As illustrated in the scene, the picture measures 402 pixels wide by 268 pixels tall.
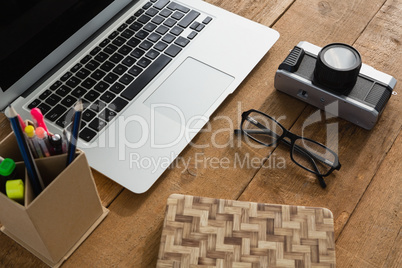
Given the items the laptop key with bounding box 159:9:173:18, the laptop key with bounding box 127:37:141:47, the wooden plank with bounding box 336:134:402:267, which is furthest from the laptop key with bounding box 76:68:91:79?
the wooden plank with bounding box 336:134:402:267

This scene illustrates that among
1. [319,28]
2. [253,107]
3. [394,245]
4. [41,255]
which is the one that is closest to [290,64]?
[253,107]

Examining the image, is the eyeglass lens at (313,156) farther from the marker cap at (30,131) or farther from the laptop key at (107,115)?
the marker cap at (30,131)

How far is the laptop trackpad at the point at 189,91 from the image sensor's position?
872mm

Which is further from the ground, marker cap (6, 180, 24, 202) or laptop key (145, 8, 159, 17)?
marker cap (6, 180, 24, 202)

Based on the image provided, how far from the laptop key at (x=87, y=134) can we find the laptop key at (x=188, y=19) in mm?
303

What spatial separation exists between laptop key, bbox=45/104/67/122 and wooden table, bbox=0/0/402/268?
0.33 feet

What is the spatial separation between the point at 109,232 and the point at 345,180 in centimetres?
40

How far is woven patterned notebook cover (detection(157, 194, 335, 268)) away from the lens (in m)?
0.70

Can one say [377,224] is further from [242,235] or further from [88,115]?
[88,115]

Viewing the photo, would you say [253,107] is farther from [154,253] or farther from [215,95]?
[154,253]

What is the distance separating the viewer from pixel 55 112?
0.85 metres

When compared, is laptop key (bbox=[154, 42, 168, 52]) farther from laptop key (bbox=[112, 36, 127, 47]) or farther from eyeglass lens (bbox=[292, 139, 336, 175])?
eyeglass lens (bbox=[292, 139, 336, 175])

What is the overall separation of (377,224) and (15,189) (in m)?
0.54

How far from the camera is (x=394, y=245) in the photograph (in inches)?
29.6
